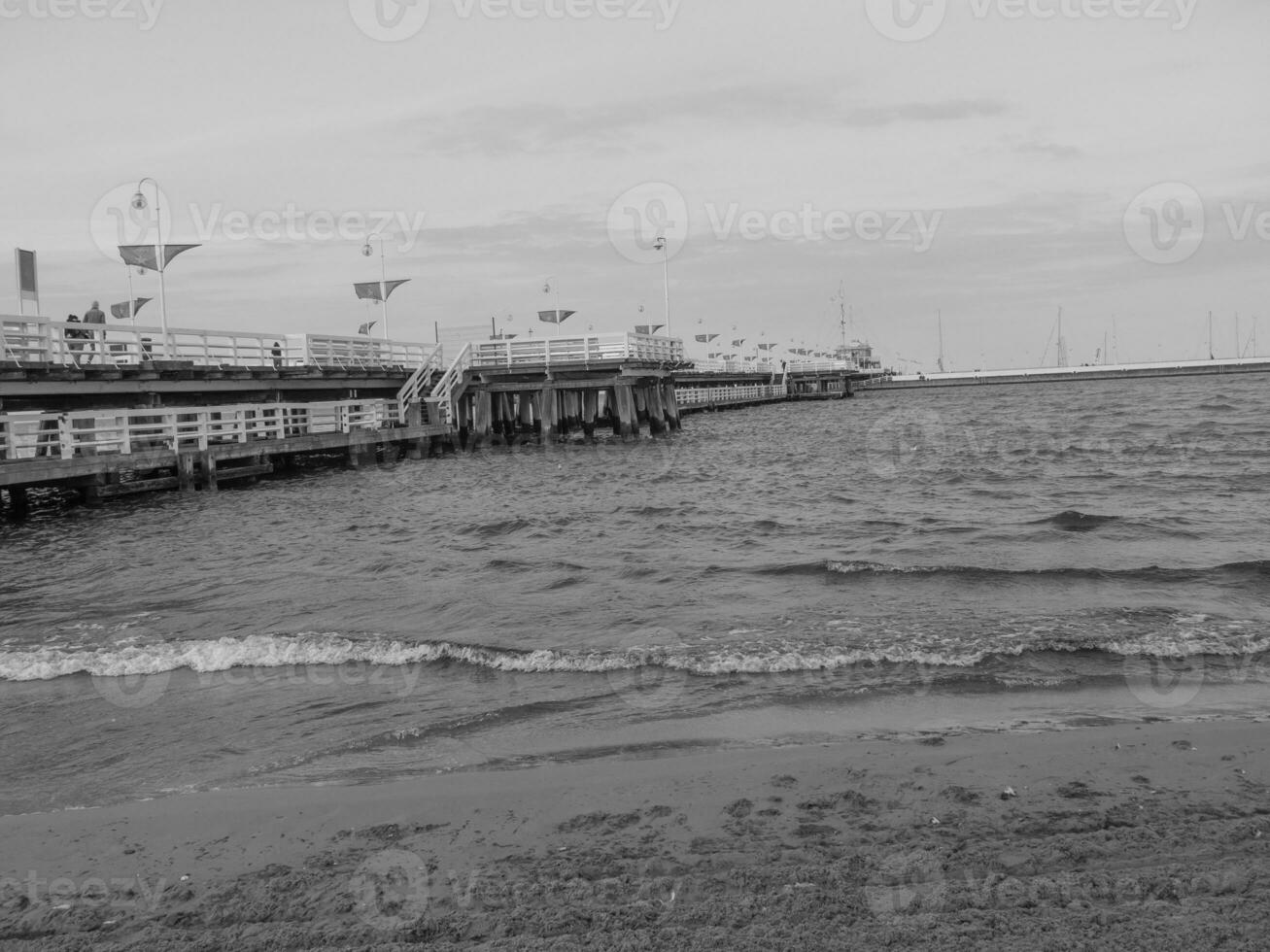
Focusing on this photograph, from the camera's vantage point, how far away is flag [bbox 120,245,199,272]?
30.3 m

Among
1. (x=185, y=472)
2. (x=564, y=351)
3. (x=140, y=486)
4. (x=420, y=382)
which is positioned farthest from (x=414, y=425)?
(x=140, y=486)

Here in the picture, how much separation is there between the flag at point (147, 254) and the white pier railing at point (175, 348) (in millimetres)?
2147

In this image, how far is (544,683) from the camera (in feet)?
29.8

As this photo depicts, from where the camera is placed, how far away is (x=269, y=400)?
34.8m

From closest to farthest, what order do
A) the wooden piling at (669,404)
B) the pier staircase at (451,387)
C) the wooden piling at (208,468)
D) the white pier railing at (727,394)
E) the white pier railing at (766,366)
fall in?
the wooden piling at (208,468) → the pier staircase at (451,387) → the wooden piling at (669,404) → the white pier railing at (727,394) → the white pier railing at (766,366)

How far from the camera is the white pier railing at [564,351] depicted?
4378 cm

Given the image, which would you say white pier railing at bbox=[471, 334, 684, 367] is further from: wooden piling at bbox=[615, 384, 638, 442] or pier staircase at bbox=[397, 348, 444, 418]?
wooden piling at bbox=[615, 384, 638, 442]

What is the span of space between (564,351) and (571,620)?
34.5 meters

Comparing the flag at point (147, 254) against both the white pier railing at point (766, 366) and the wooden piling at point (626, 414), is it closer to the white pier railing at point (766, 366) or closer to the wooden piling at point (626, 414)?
the wooden piling at point (626, 414)

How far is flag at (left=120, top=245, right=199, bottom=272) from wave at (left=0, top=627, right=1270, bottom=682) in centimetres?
2329

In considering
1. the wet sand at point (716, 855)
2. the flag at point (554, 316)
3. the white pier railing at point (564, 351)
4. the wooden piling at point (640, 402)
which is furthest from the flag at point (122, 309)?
the wet sand at point (716, 855)

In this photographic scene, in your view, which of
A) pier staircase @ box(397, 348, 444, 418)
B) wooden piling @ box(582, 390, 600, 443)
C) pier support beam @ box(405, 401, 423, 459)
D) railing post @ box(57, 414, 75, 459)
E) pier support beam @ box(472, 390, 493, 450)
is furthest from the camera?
wooden piling @ box(582, 390, 600, 443)

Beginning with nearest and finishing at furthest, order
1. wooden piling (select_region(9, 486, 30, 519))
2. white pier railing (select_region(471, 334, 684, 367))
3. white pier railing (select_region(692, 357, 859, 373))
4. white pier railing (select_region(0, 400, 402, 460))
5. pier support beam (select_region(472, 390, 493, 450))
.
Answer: wooden piling (select_region(9, 486, 30, 519))
white pier railing (select_region(0, 400, 402, 460))
white pier railing (select_region(471, 334, 684, 367))
pier support beam (select_region(472, 390, 493, 450))
white pier railing (select_region(692, 357, 859, 373))

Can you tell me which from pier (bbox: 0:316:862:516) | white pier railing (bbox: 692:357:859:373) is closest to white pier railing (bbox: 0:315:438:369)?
pier (bbox: 0:316:862:516)
